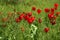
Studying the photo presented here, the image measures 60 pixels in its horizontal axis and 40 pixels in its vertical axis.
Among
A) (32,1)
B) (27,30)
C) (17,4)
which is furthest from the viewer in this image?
(32,1)

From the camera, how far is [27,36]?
406 cm

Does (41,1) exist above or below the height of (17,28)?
below

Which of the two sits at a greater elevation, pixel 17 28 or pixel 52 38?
pixel 17 28

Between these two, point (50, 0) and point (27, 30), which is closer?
point (27, 30)

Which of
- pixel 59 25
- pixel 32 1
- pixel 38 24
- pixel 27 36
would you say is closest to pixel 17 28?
pixel 27 36

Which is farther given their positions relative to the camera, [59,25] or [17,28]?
[59,25]

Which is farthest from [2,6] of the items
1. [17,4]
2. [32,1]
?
[32,1]

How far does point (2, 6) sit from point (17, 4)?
565mm

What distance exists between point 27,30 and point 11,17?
1.31 feet

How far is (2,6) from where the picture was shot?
6.03 metres

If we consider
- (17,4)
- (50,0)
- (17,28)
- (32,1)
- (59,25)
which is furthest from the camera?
(50,0)

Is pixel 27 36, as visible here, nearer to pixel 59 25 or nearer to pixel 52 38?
pixel 52 38

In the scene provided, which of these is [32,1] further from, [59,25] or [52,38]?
[52,38]

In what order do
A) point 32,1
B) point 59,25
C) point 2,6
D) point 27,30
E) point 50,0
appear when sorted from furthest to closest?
1. point 50,0
2. point 32,1
3. point 2,6
4. point 59,25
5. point 27,30
